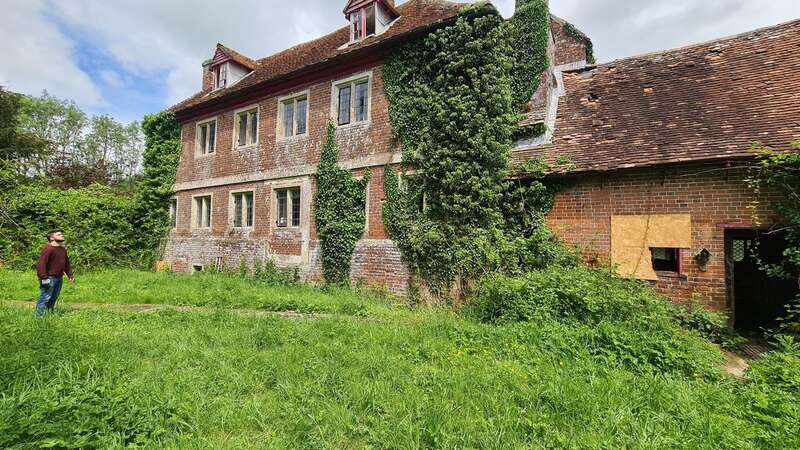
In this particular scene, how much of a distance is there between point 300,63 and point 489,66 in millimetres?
7753

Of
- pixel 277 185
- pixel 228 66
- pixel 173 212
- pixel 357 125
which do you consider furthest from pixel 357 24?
pixel 173 212

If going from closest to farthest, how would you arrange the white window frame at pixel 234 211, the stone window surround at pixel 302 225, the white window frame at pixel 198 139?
the stone window surround at pixel 302 225, the white window frame at pixel 234 211, the white window frame at pixel 198 139

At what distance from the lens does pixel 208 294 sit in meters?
10.2

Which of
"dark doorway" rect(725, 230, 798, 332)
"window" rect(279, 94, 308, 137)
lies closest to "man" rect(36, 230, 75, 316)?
"window" rect(279, 94, 308, 137)

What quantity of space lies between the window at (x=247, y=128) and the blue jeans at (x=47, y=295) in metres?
8.19

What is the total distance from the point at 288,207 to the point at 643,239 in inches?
408

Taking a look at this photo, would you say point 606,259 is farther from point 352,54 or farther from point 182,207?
point 182,207

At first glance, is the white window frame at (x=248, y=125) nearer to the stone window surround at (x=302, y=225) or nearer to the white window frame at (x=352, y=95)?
the stone window surround at (x=302, y=225)

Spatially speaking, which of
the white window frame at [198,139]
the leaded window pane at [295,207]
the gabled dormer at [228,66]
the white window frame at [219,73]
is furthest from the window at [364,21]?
the white window frame at [198,139]

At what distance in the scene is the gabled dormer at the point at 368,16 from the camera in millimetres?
12547

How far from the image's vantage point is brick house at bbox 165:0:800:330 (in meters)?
7.68

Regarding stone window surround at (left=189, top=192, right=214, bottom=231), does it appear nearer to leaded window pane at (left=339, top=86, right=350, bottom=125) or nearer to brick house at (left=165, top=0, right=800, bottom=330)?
brick house at (left=165, top=0, right=800, bottom=330)

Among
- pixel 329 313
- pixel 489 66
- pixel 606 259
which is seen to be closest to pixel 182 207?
pixel 329 313

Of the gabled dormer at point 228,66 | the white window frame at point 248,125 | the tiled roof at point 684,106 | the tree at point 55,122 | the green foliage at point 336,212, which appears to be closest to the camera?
the tiled roof at point 684,106
